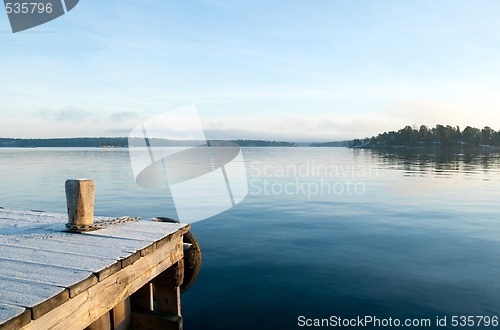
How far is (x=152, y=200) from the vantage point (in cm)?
2583

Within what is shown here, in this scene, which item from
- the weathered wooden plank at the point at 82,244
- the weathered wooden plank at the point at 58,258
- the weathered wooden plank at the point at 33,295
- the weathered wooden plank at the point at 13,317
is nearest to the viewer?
the weathered wooden plank at the point at 13,317

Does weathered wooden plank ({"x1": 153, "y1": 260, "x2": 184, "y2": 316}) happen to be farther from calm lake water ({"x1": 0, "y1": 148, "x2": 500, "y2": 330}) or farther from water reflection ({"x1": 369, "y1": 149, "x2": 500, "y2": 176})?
water reflection ({"x1": 369, "y1": 149, "x2": 500, "y2": 176})

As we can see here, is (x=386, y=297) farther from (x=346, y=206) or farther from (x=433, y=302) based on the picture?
(x=346, y=206)

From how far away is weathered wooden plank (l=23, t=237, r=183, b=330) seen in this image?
378cm

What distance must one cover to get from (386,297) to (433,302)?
1160 millimetres

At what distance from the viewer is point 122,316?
6.03 metres

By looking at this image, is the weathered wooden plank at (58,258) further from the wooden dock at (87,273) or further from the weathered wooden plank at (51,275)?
the weathered wooden plank at (51,275)

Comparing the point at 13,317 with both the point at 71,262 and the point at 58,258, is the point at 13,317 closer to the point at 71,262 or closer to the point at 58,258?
the point at 71,262

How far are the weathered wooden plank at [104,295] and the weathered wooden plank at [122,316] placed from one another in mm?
935

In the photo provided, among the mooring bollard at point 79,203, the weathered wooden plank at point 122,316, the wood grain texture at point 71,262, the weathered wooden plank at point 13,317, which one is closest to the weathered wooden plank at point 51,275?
the wood grain texture at point 71,262

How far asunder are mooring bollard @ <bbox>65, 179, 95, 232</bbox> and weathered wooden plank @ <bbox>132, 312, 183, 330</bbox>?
1.92 m

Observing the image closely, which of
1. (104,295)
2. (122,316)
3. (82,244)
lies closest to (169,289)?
(122,316)

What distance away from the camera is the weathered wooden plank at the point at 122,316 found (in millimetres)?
5805

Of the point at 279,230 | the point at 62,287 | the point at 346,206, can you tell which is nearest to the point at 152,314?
the point at 62,287
